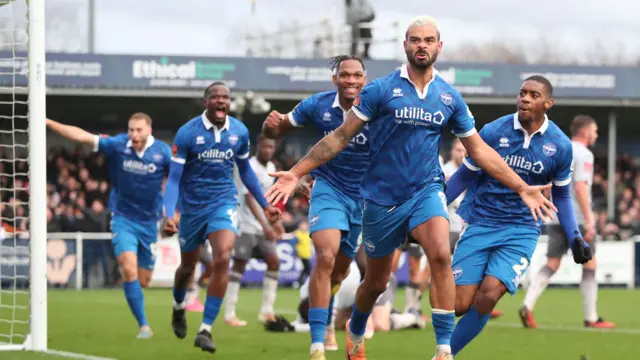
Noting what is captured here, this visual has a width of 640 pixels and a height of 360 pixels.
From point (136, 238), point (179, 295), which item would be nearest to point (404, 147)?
point (179, 295)

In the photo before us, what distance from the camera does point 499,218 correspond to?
8734mm

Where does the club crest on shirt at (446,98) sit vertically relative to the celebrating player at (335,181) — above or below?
above

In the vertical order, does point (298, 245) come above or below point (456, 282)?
below

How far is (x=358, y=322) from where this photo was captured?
885 cm

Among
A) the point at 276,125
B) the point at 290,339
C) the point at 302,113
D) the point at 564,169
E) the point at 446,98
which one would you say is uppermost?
the point at 446,98

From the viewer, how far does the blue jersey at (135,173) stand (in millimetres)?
12266

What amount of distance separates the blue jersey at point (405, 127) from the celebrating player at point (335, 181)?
115cm

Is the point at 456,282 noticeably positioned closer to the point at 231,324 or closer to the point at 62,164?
the point at 231,324

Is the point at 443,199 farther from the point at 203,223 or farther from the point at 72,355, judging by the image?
the point at 72,355

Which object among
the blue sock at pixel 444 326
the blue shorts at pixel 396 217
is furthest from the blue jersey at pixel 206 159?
the blue sock at pixel 444 326

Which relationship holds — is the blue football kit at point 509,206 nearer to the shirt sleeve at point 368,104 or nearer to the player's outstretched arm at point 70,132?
the shirt sleeve at point 368,104

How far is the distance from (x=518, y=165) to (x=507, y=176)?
0.89 meters

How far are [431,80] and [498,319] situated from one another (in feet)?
25.5

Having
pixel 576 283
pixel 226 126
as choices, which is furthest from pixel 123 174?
pixel 576 283
